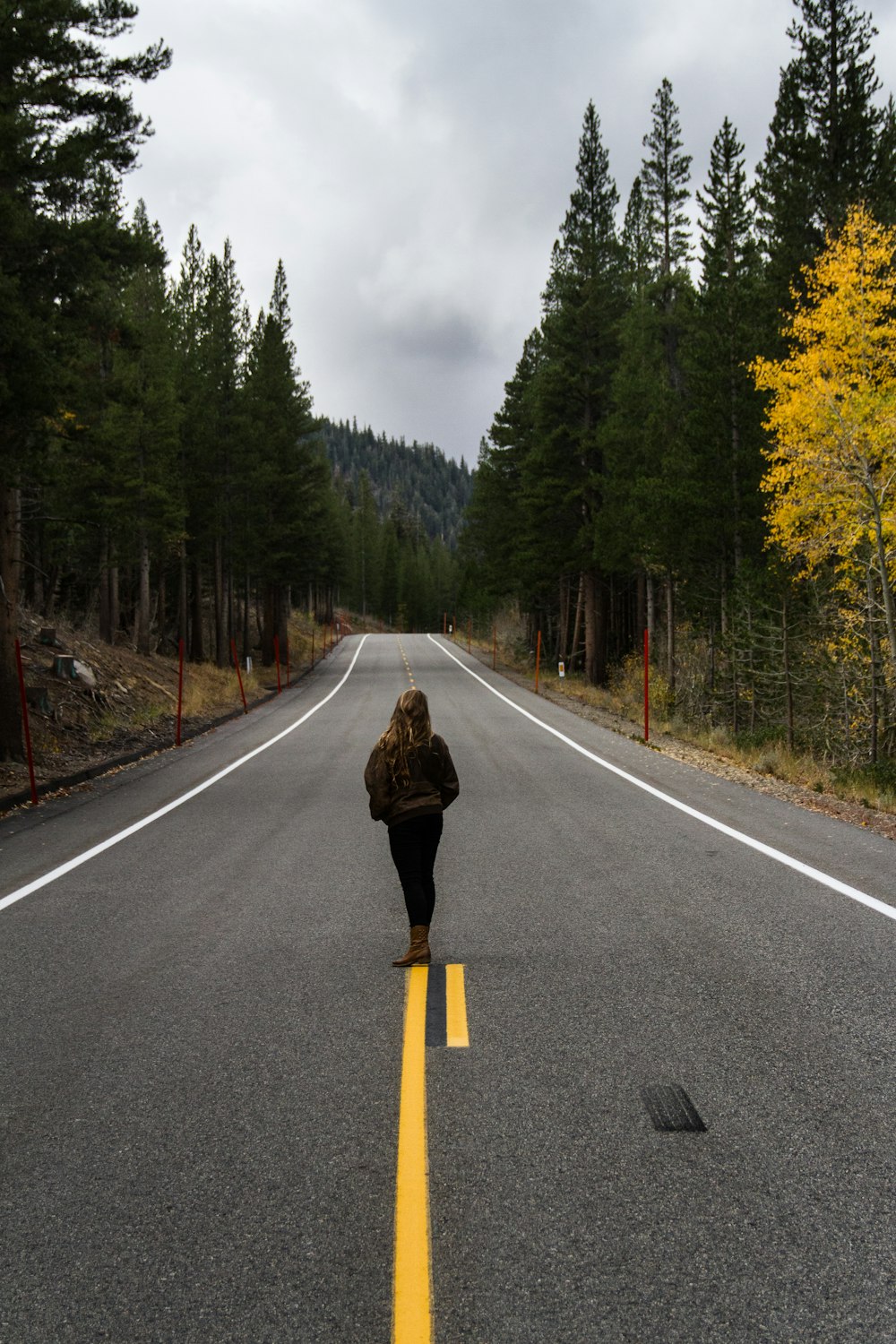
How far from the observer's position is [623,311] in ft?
111

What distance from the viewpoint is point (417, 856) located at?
550 centimetres

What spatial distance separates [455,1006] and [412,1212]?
1.73 m

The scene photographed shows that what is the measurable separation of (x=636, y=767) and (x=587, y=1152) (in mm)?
10987

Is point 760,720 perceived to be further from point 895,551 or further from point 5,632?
point 5,632

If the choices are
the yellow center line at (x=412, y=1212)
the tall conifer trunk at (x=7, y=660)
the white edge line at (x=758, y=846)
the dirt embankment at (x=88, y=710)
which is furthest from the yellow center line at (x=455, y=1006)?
the tall conifer trunk at (x=7, y=660)

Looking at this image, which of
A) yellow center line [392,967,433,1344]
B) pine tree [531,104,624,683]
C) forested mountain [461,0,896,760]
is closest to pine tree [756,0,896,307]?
forested mountain [461,0,896,760]

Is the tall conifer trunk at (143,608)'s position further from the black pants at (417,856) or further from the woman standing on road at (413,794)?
the black pants at (417,856)

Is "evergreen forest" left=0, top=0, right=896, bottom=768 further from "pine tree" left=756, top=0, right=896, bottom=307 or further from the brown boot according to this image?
the brown boot

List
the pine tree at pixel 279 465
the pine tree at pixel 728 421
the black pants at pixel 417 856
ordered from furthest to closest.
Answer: the pine tree at pixel 279 465, the pine tree at pixel 728 421, the black pants at pixel 417 856

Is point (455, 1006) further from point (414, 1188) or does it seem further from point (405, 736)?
point (405, 736)

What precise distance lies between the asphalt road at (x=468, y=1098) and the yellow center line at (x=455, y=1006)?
0.08 m

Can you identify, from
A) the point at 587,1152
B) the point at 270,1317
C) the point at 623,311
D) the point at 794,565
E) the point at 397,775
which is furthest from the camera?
the point at 623,311

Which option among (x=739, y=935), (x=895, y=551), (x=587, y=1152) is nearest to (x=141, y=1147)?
(x=587, y=1152)

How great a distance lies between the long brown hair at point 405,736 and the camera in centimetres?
559
